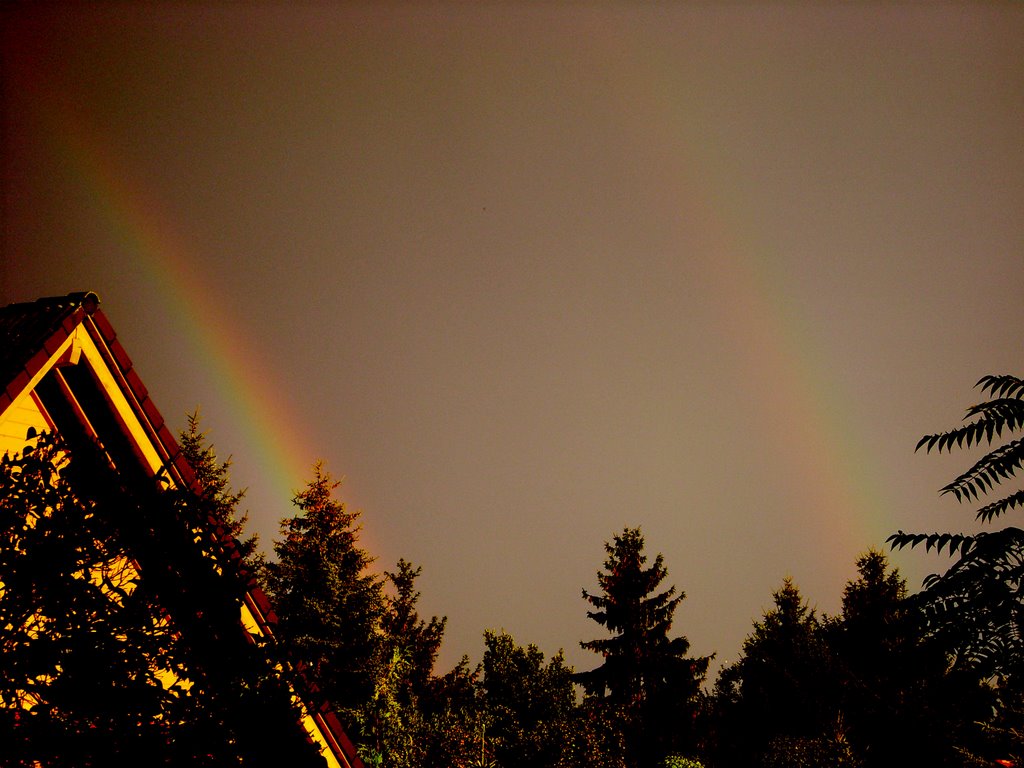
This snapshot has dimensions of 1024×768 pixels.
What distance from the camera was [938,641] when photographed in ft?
18.6

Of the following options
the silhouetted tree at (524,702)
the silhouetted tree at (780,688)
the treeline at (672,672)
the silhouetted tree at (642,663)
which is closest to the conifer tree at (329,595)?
the treeline at (672,672)

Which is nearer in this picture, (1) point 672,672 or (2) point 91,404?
(2) point 91,404

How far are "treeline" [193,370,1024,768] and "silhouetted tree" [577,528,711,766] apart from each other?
0.34ft

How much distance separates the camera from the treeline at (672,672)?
6.11 metres

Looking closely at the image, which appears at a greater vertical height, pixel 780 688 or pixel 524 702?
pixel 524 702

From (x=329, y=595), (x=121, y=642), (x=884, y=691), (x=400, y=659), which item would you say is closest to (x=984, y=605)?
(x=121, y=642)

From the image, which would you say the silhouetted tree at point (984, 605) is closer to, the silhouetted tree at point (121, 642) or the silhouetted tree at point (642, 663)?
the silhouetted tree at point (121, 642)

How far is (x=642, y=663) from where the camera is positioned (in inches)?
1656

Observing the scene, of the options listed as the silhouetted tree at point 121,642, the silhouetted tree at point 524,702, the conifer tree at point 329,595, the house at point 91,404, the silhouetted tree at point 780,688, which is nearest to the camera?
the silhouetted tree at point 121,642

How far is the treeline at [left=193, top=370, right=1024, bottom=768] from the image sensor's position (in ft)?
20.0

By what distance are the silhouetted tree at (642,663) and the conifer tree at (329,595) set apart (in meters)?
19.7

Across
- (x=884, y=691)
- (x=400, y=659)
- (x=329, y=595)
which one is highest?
(x=329, y=595)

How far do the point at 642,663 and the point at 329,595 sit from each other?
79.7ft

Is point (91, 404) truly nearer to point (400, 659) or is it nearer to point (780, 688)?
point (400, 659)
